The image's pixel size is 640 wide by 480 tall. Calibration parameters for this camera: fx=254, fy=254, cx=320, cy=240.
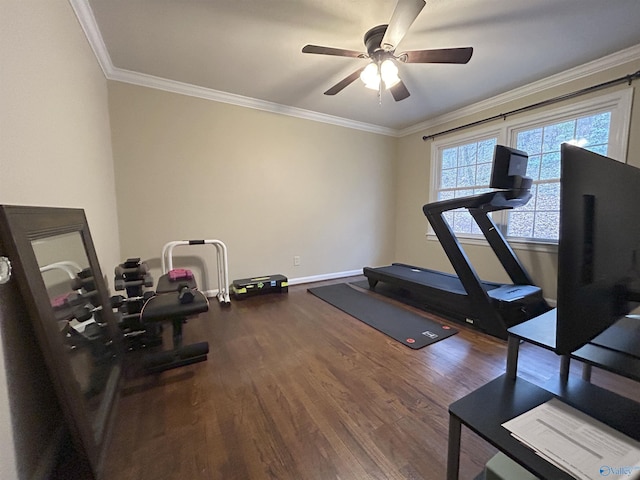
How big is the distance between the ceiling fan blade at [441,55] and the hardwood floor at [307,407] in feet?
7.19

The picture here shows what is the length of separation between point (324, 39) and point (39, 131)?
2064 mm

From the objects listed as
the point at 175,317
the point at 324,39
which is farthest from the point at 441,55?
the point at 175,317

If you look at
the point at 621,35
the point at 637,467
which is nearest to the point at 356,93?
Answer: the point at 621,35

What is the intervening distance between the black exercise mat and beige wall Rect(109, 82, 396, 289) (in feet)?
2.89

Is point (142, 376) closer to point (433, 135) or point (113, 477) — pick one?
point (113, 477)

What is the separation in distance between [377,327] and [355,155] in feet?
9.66

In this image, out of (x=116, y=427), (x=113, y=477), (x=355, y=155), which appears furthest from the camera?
(x=355, y=155)

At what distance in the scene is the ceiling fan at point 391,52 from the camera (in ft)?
5.15

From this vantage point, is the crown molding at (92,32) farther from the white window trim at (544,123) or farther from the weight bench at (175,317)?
the white window trim at (544,123)

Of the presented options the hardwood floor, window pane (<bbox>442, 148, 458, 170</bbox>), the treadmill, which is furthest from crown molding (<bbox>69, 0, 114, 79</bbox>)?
window pane (<bbox>442, 148, 458, 170</bbox>)

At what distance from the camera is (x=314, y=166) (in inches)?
155

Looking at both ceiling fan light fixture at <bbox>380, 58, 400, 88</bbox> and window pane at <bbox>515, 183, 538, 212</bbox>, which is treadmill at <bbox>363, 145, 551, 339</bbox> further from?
ceiling fan light fixture at <bbox>380, 58, 400, 88</bbox>

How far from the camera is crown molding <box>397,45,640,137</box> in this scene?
2337 mm

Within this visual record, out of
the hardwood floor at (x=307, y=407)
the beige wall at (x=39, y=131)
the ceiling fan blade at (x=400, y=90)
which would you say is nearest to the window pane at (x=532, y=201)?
the hardwood floor at (x=307, y=407)
